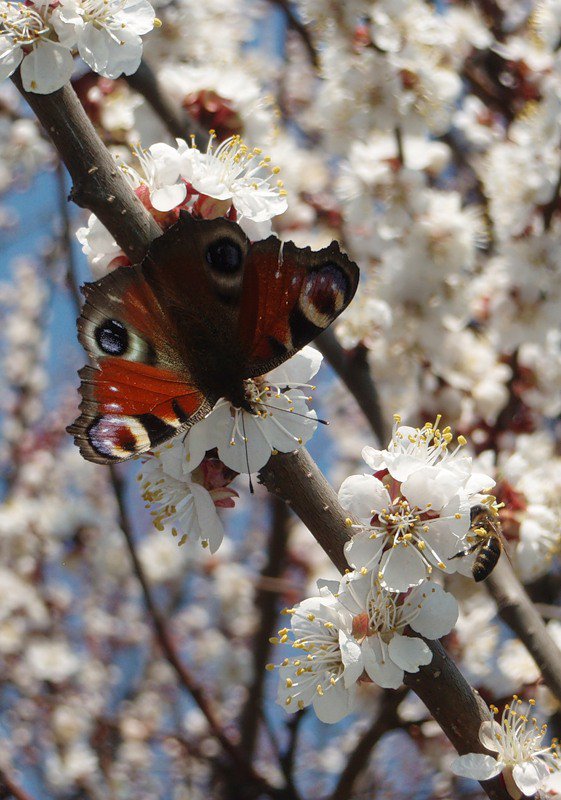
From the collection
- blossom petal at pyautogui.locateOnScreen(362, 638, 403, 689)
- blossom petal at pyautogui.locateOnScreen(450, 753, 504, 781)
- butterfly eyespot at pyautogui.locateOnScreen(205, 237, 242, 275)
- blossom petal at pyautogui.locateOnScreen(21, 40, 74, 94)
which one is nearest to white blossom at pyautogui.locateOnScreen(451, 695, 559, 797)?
blossom petal at pyautogui.locateOnScreen(450, 753, 504, 781)

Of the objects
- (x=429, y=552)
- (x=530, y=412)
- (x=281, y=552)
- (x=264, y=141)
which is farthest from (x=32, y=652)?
(x=429, y=552)

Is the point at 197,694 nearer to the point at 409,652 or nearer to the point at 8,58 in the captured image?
the point at 409,652

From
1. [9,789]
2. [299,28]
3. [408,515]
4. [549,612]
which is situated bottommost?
[549,612]

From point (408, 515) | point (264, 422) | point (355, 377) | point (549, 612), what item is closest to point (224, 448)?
point (264, 422)

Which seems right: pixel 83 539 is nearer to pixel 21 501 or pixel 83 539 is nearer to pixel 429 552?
pixel 21 501

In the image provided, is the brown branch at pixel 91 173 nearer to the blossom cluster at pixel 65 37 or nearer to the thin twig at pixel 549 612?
the blossom cluster at pixel 65 37

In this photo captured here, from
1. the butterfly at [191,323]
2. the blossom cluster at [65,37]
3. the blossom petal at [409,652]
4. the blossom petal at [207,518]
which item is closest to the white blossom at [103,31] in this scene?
the blossom cluster at [65,37]
